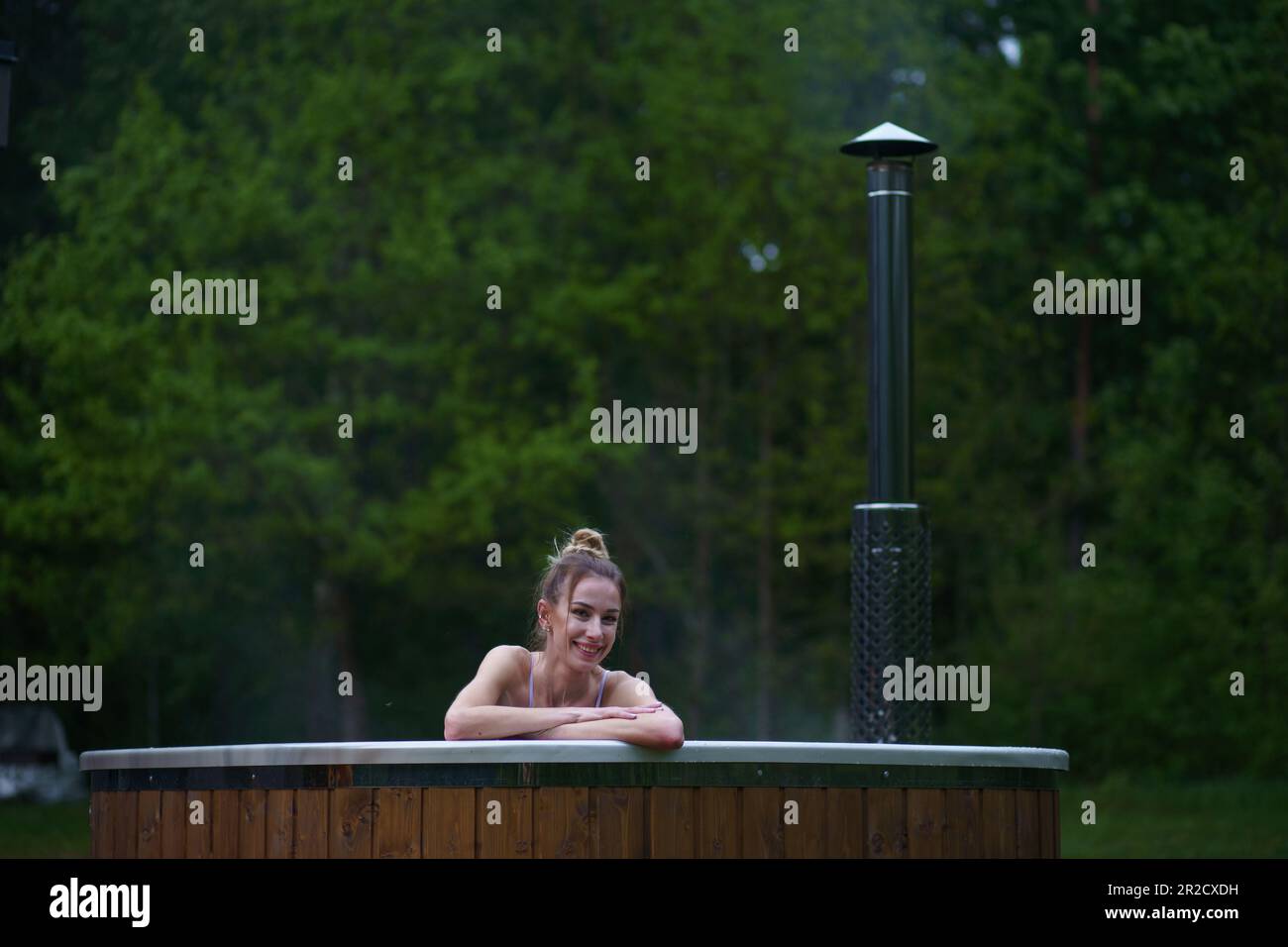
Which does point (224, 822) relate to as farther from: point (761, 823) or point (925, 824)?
point (925, 824)

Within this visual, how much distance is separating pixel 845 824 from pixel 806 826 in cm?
13

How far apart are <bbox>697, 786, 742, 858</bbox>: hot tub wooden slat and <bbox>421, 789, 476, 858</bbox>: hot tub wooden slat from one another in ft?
Result: 2.12

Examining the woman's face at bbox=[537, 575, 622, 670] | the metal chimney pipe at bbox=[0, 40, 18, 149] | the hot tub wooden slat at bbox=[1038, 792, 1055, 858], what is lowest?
the hot tub wooden slat at bbox=[1038, 792, 1055, 858]

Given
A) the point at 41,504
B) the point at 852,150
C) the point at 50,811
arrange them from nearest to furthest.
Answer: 1. the point at 852,150
2. the point at 50,811
3. the point at 41,504

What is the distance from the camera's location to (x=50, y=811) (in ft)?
55.1

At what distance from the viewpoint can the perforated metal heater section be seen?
29.1 feet

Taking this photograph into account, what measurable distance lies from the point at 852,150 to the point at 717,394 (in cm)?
1134

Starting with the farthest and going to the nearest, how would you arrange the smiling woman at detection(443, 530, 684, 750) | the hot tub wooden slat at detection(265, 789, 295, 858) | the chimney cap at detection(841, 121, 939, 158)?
1. the chimney cap at detection(841, 121, 939, 158)
2. the smiling woman at detection(443, 530, 684, 750)
3. the hot tub wooden slat at detection(265, 789, 295, 858)

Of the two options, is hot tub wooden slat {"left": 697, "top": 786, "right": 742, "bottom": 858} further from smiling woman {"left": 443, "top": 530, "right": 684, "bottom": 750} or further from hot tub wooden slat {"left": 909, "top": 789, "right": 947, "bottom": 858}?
hot tub wooden slat {"left": 909, "top": 789, "right": 947, "bottom": 858}

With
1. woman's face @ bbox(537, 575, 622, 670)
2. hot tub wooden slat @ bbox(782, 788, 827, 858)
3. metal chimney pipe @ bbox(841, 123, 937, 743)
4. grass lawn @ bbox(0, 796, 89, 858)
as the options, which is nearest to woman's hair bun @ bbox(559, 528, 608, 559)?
woman's face @ bbox(537, 575, 622, 670)

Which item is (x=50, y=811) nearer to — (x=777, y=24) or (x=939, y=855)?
(x=777, y=24)

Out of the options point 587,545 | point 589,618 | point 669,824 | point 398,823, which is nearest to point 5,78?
point 587,545

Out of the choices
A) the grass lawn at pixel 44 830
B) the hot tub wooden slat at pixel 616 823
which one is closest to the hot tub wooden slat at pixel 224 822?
the hot tub wooden slat at pixel 616 823
